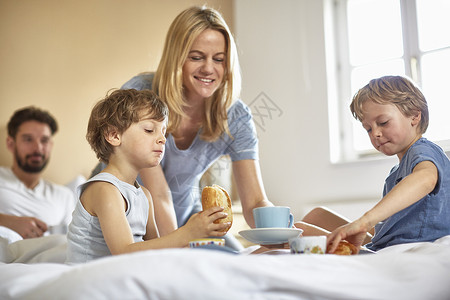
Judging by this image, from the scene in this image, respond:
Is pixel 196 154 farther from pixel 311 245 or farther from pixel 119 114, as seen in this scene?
pixel 311 245

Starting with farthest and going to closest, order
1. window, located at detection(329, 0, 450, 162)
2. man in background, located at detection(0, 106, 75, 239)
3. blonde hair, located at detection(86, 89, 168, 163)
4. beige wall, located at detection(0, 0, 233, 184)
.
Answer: beige wall, located at detection(0, 0, 233, 184) < man in background, located at detection(0, 106, 75, 239) < window, located at detection(329, 0, 450, 162) < blonde hair, located at detection(86, 89, 168, 163)

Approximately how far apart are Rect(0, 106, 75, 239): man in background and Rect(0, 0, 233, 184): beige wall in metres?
0.14

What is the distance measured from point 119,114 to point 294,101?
2052 millimetres

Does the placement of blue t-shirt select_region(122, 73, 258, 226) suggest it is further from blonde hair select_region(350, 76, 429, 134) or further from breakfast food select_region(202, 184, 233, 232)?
breakfast food select_region(202, 184, 233, 232)

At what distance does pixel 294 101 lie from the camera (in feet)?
10.9

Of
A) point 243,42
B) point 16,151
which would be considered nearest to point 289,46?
point 243,42

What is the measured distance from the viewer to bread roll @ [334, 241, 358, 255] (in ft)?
3.75

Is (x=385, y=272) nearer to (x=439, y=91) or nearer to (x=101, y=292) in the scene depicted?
(x=101, y=292)

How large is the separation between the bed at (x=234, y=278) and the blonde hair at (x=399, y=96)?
622mm

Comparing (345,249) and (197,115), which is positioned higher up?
(197,115)

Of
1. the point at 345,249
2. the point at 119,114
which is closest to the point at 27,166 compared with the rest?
the point at 119,114

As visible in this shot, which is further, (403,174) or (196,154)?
(196,154)

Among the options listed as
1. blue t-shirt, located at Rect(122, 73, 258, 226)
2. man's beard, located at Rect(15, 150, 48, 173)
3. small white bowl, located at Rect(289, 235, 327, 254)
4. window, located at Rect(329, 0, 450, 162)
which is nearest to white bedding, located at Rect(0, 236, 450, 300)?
small white bowl, located at Rect(289, 235, 327, 254)

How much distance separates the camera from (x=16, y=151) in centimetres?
321
